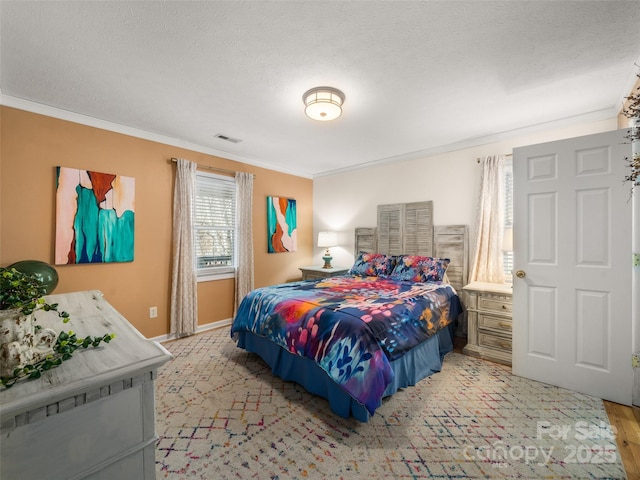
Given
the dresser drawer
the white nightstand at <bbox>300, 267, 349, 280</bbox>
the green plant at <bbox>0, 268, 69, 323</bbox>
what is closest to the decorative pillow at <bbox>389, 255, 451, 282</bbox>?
the dresser drawer

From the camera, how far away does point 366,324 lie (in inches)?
80.0

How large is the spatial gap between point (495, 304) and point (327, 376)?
197cm

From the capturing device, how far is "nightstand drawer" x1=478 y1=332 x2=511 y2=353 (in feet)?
9.34

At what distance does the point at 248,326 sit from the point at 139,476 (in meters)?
1.98

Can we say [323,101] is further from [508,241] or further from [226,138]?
[508,241]

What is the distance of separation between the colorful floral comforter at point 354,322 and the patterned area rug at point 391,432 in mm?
317

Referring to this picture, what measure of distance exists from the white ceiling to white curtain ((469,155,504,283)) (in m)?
0.49

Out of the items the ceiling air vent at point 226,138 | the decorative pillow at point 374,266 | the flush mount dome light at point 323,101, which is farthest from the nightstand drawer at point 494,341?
the ceiling air vent at point 226,138

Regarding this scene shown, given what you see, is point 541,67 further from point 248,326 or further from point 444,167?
point 248,326

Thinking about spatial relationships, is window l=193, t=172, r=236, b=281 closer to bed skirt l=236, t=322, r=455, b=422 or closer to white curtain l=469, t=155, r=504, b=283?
bed skirt l=236, t=322, r=455, b=422

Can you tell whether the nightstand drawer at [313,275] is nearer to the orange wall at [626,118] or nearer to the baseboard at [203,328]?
the baseboard at [203,328]

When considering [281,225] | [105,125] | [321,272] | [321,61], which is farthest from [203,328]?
[321,61]

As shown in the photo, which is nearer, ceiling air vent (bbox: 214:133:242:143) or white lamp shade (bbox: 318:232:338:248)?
ceiling air vent (bbox: 214:133:242:143)

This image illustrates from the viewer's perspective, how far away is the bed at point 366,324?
1926 mm
